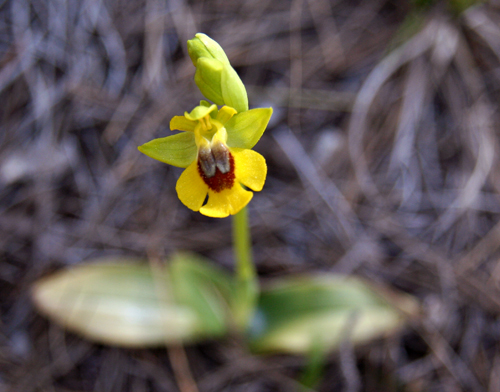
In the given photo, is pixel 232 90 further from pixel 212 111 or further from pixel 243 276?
pixel 243 276

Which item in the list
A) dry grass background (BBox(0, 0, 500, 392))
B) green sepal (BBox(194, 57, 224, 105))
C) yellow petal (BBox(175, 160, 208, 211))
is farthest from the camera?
dry grass background (BBox(0, 0, 500, 392))

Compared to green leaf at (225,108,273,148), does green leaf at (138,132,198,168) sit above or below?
below

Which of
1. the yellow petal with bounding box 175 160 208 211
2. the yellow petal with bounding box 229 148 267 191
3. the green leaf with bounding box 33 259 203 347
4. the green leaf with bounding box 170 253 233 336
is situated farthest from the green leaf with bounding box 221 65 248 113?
the green leaf with bounding box 33 259 203 347

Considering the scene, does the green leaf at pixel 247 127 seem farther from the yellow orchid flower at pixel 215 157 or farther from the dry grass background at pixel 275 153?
the dry grass background at pixel 275 153

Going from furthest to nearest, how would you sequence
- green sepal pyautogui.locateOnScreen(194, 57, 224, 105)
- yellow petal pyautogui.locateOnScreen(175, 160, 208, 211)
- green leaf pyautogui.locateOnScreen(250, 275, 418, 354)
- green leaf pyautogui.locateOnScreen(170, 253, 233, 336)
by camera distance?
green leaf pyautogui.locateOnScreen(170, 253, 233, 336), green leaf pyautogui.locateOnScreen(250, 275, 418, 354), yellow petal pyautogui.locateOnScreen(175, 160, 208, 211), green sepal pyautogui.locateOnScreen(194, 57, 224, 105)

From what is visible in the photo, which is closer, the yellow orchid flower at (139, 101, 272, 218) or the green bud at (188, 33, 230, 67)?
the green bud at (188, 33, 230, 67)

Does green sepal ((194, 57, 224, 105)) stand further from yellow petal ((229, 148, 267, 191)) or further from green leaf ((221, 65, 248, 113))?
yellow petal ((229, 148, 267, 191))

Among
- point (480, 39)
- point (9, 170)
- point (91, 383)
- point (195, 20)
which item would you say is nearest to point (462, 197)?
point (480, 39)
